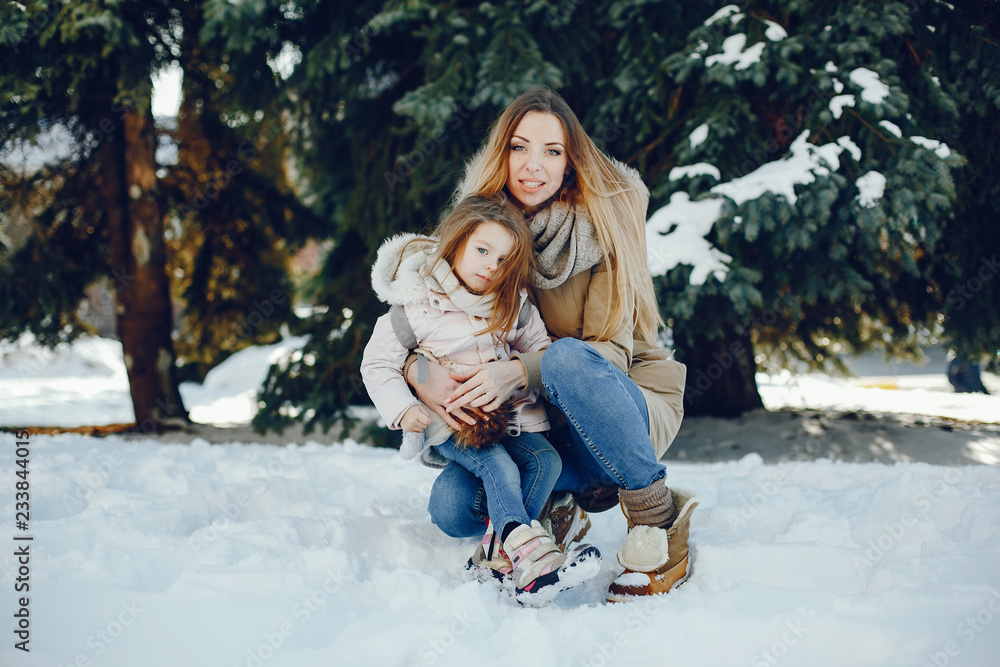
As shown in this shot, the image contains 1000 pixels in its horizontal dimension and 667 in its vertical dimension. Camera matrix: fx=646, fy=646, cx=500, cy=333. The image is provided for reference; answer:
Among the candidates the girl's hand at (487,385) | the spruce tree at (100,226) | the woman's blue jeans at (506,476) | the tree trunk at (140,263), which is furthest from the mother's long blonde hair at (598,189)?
the tree trunk at (140,263)

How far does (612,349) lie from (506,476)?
49 centimetres

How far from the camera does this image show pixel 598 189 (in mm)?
2055

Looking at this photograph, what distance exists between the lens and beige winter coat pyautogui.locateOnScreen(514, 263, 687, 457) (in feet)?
6.29

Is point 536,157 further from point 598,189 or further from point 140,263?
point 140,263

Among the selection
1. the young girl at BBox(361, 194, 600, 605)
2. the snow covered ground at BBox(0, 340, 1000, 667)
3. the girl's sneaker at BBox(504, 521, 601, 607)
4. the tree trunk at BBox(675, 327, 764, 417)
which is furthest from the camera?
the tree trunk at BBox(675, 327, 764, 417)

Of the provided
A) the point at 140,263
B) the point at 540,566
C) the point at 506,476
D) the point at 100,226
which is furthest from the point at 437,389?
the point at 100,226

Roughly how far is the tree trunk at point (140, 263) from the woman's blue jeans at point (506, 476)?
4502 mm

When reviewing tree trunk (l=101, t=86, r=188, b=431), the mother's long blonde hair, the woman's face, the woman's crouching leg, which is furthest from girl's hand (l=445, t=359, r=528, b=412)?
tree trunk (l=101, t=86, r=188, b=431)

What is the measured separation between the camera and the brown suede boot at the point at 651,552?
173 cm

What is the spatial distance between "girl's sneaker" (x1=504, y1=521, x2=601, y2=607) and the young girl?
0.33 ft

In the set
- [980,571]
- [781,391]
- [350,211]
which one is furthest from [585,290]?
[781,391]

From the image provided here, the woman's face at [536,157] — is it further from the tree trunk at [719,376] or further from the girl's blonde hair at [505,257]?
the tree trunk at [719,376]

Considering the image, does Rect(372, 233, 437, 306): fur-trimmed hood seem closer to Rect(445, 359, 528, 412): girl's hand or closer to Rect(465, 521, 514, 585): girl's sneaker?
Rect(445, 359, 528, 412): girl's hand

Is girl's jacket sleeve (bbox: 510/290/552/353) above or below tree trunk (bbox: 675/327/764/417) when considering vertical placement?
above
